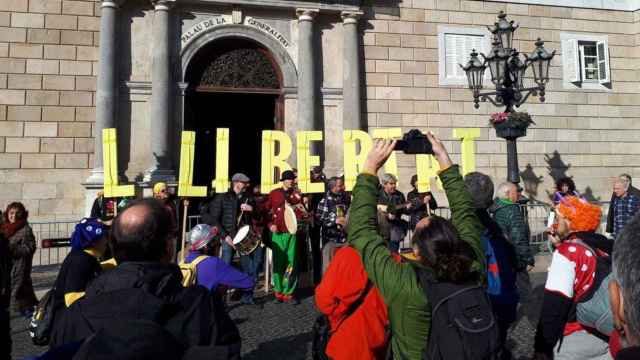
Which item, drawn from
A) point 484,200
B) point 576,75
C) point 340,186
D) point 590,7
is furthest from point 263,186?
point 590,7

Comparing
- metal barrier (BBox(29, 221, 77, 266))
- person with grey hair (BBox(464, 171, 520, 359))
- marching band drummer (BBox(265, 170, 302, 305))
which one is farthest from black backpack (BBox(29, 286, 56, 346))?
metal barrier (BBox(29, 221, 77, 266))

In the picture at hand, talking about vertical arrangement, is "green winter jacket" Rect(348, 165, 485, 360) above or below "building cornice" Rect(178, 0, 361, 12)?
below

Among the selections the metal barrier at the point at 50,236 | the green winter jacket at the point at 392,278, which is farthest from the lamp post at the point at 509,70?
the metal barrier at the point at 50,236

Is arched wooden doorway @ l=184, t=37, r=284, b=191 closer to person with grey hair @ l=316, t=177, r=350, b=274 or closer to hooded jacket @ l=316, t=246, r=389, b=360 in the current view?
person with grey hair @ l=316, t=177, r=350, b=274

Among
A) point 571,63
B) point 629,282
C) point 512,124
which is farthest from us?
point 571,63

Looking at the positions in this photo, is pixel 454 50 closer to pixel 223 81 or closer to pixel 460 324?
pixel 223 81

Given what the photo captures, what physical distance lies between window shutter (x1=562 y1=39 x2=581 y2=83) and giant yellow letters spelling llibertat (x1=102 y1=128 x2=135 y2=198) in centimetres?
1328

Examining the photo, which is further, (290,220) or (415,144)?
(290,220)

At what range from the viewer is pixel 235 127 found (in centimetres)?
1648

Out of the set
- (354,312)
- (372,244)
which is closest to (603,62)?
(354,312)

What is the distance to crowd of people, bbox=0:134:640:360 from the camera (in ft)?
4.37

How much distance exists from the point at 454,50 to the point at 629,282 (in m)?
13.6

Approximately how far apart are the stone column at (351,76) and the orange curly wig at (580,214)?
9705mm

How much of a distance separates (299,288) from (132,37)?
26.1ft
